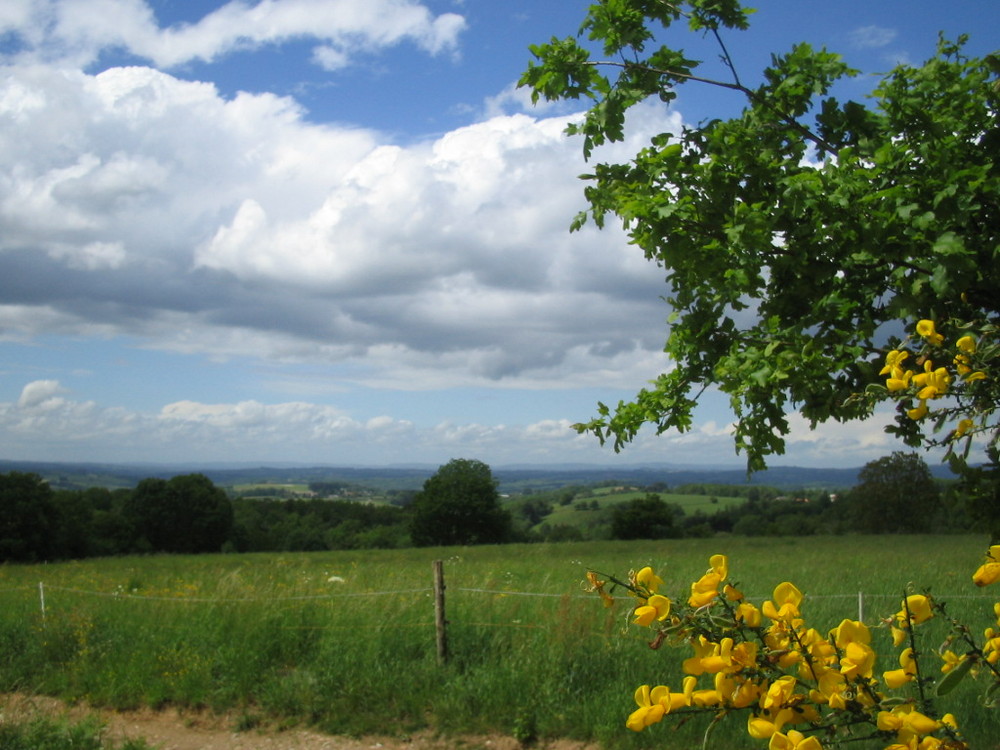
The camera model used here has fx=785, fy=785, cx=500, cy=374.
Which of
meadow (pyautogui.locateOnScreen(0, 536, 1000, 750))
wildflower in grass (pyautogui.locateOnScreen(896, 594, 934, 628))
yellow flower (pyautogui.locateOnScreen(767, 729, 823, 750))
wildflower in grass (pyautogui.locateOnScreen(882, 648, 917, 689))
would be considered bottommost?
meadow (pyautogui.locateOnScreen(0, 536, 1000, 750))

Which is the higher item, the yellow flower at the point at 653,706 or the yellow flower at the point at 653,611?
the yellow flower at the point at 653,611

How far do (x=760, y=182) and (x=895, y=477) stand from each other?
5427cm

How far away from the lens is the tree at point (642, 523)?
56656 millimetres

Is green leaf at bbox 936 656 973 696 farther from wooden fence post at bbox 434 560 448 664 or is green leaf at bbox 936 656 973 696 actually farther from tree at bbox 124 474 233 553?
tree at bbox 124 474 233 553

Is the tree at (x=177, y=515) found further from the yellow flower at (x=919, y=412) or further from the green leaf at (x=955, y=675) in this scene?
the green leaf at (x=955, y=675)

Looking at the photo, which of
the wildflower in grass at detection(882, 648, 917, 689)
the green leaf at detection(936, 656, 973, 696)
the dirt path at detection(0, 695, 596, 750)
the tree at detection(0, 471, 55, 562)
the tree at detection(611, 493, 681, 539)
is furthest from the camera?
the tree at detection(611, 493, 681, 539)

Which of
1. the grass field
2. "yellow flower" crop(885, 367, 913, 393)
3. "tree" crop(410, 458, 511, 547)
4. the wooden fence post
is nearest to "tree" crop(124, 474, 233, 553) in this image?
"tree" crop(410, 458, 511, 547)

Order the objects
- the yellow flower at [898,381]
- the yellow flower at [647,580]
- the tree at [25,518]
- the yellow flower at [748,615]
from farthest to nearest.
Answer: the tree at [25,518]
the yellow flower at [898,381]
the yellow flower at [647,580]
the yellow flower at [748,615]

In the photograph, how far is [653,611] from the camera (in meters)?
1.67

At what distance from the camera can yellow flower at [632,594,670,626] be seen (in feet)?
5.44

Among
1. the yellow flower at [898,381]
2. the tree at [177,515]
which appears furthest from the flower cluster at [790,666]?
the tree at [177,515]

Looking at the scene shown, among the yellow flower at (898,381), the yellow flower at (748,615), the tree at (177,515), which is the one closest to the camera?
the yellow flower at (748,615)

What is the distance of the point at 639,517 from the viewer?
57062 millimetres

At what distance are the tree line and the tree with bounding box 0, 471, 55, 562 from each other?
62mm
